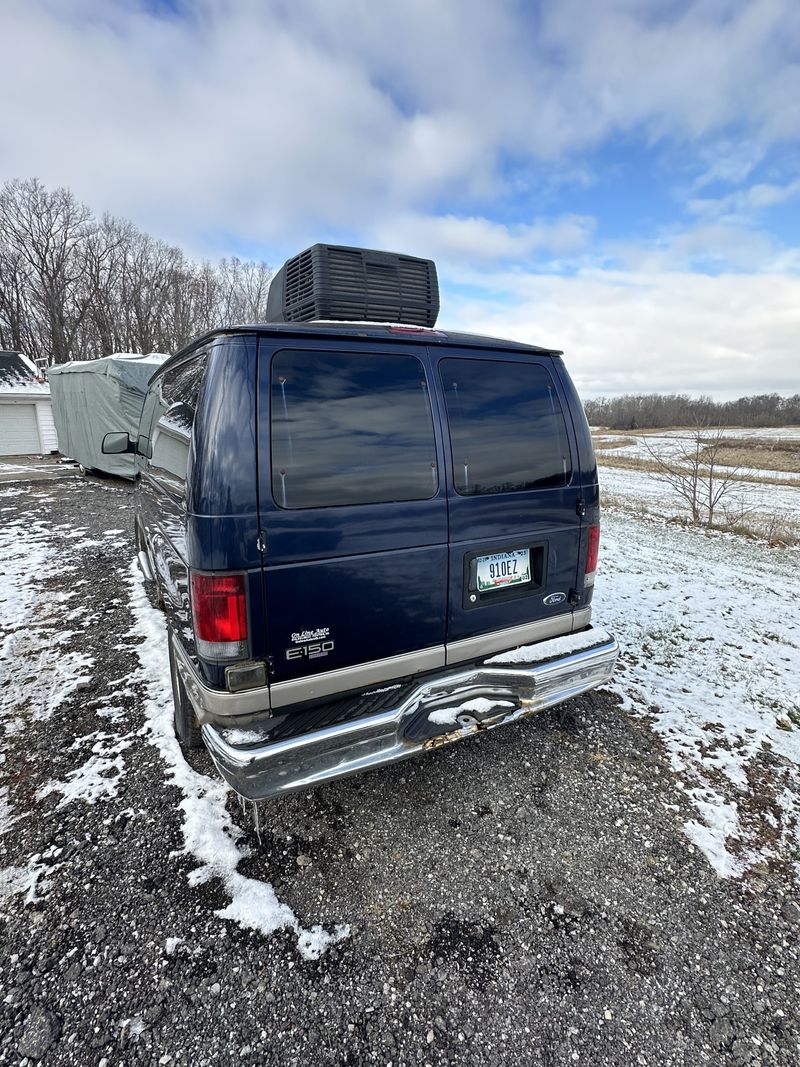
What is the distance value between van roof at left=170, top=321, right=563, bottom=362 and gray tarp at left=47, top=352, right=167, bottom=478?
9.39 m

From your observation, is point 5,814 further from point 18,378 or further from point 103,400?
point 18,378

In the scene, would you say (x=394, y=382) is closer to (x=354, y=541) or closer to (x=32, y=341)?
(x=354, y=541)

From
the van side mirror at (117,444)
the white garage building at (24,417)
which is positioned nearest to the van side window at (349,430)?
the van side mirror at (117,444)

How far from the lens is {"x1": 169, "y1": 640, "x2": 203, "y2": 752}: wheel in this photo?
2.64 m

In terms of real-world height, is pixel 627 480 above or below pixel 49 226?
below

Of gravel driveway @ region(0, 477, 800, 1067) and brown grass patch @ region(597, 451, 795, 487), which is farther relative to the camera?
brown grass patch @ region(597, 451, 795, 487)

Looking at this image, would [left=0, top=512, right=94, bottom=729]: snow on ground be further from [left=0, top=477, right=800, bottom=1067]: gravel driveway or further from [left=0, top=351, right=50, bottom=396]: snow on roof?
[left=0, top=351, right=50, bottom=396]: snow on roof

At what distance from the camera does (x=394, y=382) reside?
88.0 inches

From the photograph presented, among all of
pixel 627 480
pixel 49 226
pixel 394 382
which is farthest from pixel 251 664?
pixel 49 226

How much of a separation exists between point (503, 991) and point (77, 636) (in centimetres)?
414

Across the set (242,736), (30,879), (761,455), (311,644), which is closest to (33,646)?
(30,879)

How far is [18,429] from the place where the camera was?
19750 millimetres

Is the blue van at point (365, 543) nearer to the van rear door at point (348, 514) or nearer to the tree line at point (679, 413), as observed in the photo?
the van rear door at point (348, 514)

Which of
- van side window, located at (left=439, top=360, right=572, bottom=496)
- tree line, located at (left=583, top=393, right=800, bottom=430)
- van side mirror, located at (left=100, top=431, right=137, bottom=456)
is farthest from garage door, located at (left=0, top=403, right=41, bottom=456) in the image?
tree line, located at (left=583, top=393, right=800, bottom=430)
